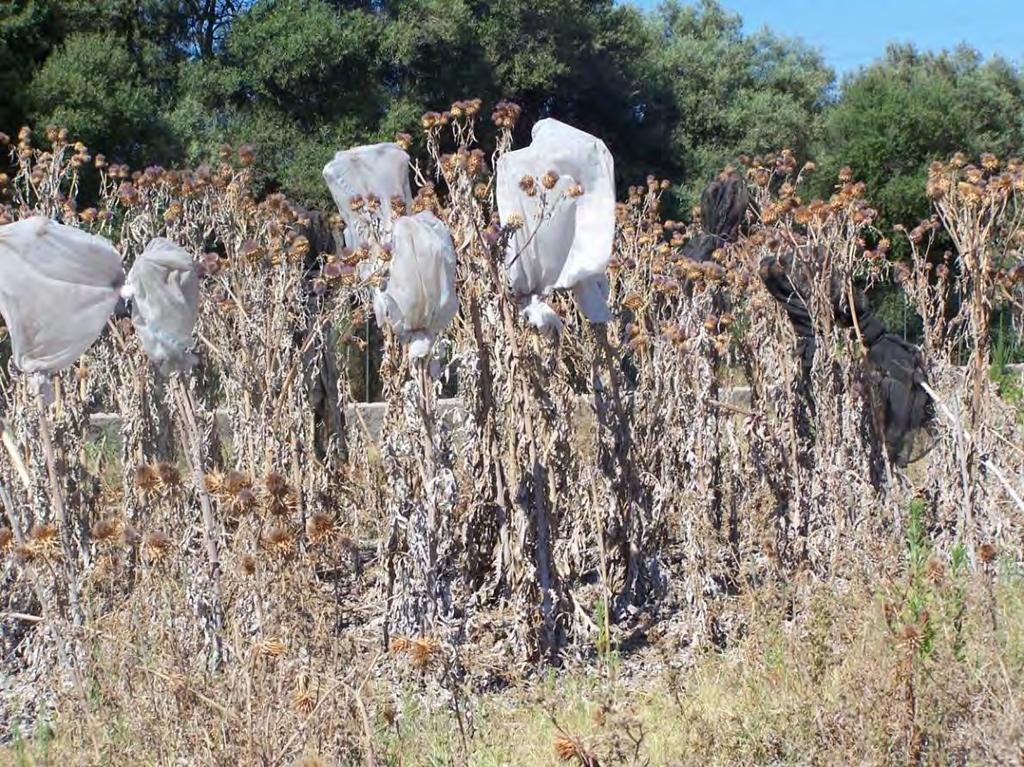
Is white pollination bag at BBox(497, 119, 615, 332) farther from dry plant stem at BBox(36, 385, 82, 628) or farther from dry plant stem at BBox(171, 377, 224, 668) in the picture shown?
dry plant stem at BBox(36, 385, 82, 628)

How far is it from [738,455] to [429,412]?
1975 mm

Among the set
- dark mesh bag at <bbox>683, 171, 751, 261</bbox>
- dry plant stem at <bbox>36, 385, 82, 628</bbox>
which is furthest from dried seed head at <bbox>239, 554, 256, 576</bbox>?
dark mesh bag at <bbox>683, 171, 751, 261</bbox>

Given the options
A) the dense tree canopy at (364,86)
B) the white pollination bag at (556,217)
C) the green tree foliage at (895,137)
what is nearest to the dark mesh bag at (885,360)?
the white pollination bag at (556,217)

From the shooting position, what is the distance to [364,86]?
16.7 meters

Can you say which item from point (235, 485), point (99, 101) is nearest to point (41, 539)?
point (235, 485)

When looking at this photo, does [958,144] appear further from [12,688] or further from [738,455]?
[12,688]

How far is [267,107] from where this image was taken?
16.7 metres

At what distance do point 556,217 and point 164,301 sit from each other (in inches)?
54.1

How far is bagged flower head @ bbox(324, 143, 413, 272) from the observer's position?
493cm

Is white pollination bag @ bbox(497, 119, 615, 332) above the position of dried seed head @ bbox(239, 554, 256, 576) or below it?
above

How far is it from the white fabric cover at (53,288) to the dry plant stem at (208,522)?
365 mm

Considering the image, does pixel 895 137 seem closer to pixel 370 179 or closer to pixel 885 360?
pixel 885 360

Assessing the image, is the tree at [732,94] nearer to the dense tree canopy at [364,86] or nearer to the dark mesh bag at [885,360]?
the dense tree canopy at [364,86]

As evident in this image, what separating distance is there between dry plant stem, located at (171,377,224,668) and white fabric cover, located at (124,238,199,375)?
114 mm
